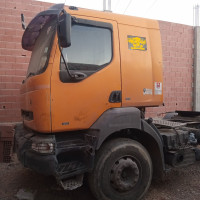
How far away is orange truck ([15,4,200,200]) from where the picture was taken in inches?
109

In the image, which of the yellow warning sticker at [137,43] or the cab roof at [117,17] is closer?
the cab roof at [117,17]

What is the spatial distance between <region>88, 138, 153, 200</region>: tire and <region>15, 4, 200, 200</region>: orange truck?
0.04ft

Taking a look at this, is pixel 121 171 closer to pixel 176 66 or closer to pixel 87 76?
pixel 87 76

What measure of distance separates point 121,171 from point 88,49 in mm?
1738

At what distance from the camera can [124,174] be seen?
3.16 meters

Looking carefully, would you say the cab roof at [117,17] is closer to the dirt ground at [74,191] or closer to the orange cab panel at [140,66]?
the orange cab panel at [140,66]

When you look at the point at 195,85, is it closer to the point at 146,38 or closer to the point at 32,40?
the point at 146,38

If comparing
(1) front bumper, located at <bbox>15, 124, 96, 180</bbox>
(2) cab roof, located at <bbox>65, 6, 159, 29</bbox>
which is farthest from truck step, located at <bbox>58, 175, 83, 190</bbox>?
(2) cab roof, located at <bbox>65, 6, 159, 29</bbox>

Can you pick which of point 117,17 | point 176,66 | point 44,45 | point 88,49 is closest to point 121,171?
point 88,49

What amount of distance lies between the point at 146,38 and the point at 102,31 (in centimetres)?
79

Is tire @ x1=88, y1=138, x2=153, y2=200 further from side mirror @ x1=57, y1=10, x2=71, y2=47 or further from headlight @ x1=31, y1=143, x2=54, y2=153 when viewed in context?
side mirror @ x1=57, y1=10, x2=71, y2=47

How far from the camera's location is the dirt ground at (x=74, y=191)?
3.48m

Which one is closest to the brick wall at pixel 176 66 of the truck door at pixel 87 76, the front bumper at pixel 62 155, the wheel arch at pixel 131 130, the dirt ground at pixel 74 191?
the dirt ground at pixel 74 191

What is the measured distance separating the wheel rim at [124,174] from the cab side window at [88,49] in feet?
4.32
